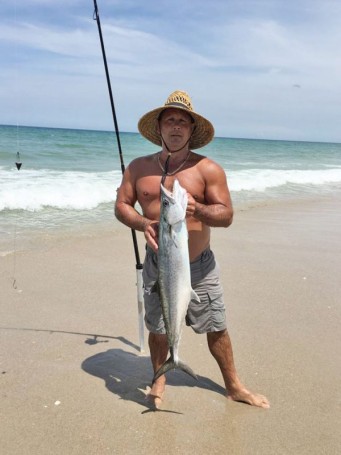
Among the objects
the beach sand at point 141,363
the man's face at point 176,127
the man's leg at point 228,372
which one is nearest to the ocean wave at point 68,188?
the beach sand at point 141,363

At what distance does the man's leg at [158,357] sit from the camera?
3.46 m

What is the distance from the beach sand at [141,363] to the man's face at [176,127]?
1909 millimetres

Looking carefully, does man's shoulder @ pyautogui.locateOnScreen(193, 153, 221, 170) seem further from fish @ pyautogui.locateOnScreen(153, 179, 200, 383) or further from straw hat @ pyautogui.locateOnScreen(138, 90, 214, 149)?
fish @ pyautogui.locateOnScreen(153, 179, 200, 383)

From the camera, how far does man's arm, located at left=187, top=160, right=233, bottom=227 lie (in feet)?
9.99

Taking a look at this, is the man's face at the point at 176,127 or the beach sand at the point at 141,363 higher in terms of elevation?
the man's face at the point at 176,127

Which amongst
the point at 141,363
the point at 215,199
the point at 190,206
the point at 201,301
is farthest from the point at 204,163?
the point at 141,363

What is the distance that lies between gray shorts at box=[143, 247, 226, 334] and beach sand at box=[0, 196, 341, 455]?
0.60m

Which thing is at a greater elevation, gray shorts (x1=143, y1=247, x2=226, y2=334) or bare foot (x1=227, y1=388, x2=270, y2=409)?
gray shorts (x1=143, y1=247, x2=226, y2=334)

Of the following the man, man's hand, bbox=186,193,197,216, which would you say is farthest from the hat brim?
man's hand, bbox=186,193,197,216

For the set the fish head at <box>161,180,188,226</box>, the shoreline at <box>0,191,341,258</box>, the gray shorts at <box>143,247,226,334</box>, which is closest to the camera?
the fish head at <box>161,180,188,226</box>

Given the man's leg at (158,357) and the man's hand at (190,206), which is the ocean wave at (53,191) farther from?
the man's hand at (190,206)

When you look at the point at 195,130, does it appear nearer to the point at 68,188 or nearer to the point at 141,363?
the point at 141,363

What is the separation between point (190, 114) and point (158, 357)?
6.03 ft

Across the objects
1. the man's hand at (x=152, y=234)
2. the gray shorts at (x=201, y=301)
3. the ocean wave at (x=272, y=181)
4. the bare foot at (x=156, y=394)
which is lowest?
the ocean wave at (x=272, y=181)
